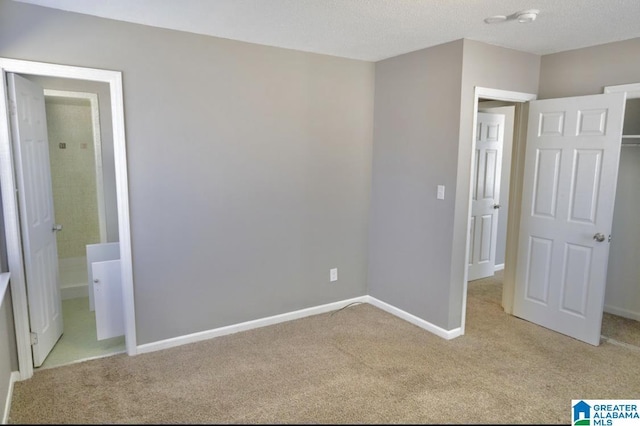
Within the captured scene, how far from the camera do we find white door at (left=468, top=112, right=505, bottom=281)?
186 inches

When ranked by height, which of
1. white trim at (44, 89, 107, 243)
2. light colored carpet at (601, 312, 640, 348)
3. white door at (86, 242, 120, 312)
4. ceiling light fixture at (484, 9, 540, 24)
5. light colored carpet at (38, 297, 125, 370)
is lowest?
light colored carpet at (38, 297, 125, 370)

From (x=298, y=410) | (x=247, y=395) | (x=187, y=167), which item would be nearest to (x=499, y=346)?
(x=298, y=410)

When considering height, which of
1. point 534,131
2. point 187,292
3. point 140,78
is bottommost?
point 187,292

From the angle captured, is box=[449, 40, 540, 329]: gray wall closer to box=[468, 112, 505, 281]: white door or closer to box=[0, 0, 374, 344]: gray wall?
box=[0, 0, 374, 344]: gray wall

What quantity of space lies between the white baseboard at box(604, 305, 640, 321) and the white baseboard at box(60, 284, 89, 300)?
17.6ft

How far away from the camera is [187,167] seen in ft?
10.0

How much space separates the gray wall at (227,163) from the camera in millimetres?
2803

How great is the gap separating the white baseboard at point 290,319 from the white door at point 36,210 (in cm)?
70

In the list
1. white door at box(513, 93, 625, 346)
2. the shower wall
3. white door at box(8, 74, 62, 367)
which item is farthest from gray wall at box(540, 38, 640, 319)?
the shower wall

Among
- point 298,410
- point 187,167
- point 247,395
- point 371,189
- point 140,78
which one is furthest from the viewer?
point 371,189

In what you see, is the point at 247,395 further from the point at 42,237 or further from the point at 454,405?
the point at 42,237

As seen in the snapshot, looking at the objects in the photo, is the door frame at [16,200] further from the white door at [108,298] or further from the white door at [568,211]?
the white door at [568,211]

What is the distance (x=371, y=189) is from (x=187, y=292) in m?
1.98

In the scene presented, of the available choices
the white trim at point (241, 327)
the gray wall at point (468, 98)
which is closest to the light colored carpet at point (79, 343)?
the white trim at point (241, 327)
